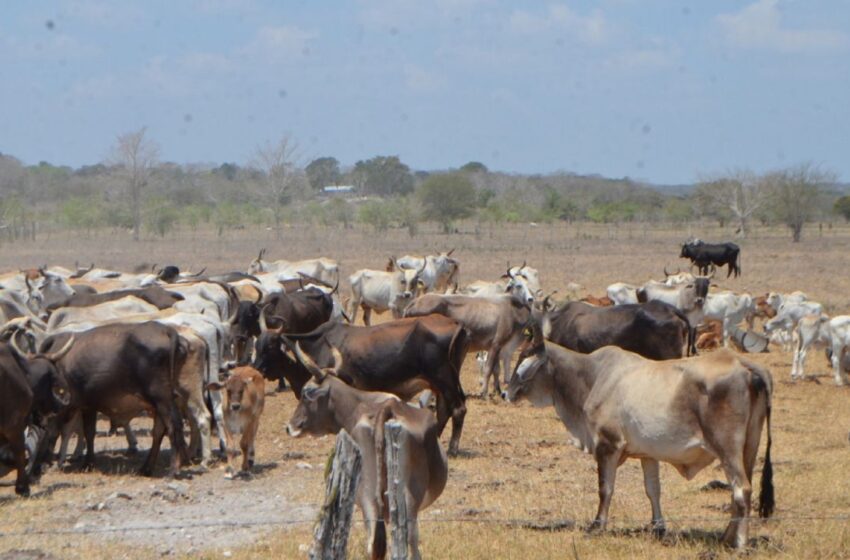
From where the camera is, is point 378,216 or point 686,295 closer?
point 686,295

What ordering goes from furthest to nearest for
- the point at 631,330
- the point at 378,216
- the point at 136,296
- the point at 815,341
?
the point at 378,216 < the point at 815,341 < the point at 136,296 < the point at 631,330

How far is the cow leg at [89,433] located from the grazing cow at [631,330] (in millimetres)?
6840

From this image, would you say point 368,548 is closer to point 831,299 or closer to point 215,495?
point 215,495

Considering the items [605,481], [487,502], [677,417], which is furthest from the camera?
[487,502]

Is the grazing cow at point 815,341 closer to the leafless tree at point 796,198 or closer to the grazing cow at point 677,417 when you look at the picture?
the grazing cow at point 677,417

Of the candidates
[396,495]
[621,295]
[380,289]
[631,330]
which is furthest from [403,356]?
[380,289]

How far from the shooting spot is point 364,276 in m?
25.1

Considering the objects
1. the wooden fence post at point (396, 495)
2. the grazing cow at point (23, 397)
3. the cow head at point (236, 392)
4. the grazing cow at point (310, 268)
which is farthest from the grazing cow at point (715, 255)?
the wooden fence post at point (396, 495)

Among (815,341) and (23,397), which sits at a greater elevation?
(23,397)

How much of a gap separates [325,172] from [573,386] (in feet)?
428

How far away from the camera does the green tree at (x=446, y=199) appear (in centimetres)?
7846

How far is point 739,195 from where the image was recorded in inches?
2982

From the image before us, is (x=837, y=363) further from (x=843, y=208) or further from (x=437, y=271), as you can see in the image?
(x=843, y=208)

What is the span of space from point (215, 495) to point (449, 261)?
18.2 m
